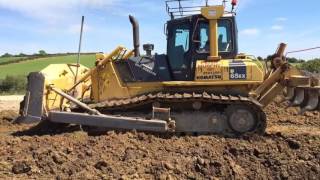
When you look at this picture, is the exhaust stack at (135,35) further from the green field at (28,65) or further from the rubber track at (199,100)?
the green field at (28,65)

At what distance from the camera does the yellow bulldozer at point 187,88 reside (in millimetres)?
11422

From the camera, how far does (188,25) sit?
11977mm

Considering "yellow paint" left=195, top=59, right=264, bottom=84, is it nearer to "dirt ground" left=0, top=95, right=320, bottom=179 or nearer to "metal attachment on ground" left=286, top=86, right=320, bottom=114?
"metal attachment on ground" left=286, top=86, right=320, bottom=114

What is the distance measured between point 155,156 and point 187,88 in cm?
235

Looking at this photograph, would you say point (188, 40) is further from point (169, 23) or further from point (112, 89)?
point (112, 89)

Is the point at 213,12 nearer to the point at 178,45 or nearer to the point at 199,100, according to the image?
the point at 178,45

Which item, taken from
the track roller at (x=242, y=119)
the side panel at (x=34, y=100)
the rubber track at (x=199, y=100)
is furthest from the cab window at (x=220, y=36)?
the side panel at (x=34, y=100)

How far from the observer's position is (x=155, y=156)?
32.7ft

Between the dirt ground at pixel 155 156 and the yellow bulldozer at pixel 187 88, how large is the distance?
17.3 inches

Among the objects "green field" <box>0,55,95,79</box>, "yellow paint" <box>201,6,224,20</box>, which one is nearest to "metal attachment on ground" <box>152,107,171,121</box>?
"yellow paint" <box>201,6,224,20</box>

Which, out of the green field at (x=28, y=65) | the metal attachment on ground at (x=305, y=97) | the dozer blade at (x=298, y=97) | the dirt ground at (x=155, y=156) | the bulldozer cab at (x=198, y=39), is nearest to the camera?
the dirt ground at (x=155, y=156)

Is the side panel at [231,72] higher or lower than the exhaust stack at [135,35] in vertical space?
lower

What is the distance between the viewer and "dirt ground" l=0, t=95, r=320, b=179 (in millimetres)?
9273

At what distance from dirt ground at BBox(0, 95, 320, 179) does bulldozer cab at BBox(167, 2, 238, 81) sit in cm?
175
